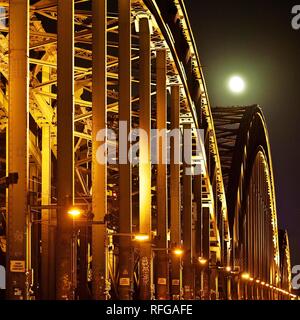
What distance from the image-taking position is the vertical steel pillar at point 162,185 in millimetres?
39156

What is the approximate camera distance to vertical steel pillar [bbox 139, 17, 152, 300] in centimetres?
3572

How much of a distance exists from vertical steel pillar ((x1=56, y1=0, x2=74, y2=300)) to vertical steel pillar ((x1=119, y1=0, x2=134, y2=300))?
18.6ft

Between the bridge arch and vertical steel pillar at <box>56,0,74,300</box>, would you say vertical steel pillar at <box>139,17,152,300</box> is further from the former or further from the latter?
the bridge arch

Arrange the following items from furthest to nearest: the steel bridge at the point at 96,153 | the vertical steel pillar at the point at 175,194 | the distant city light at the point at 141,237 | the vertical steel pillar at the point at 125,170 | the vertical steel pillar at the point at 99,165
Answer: the vertical steel pillar at the point at 175,194 → the vertical steel pillar at the point at 125,170 → the distant city light at the point at 141,237 → the vertical steel pillar at the point at 99,165 → the steel bridge at the point at 96,153

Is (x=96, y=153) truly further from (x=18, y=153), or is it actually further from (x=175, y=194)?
(x=175, y=194)

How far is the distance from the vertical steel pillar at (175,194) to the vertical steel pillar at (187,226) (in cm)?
174

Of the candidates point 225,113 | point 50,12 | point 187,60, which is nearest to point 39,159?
point 50,12

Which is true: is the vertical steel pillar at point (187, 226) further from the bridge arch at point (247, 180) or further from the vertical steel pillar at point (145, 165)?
the bridge arch at point (247, 180)

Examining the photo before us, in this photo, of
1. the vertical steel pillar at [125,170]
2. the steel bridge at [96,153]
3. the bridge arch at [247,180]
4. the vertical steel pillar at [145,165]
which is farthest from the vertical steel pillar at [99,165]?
the bridge arch at [247,180]

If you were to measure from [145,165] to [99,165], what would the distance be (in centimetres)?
638

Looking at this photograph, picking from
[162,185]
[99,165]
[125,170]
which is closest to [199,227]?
[162,185]

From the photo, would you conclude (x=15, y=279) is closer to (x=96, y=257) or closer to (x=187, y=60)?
(x=96, y=257)

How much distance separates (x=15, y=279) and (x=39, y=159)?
14955mm

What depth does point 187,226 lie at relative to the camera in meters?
47.8
